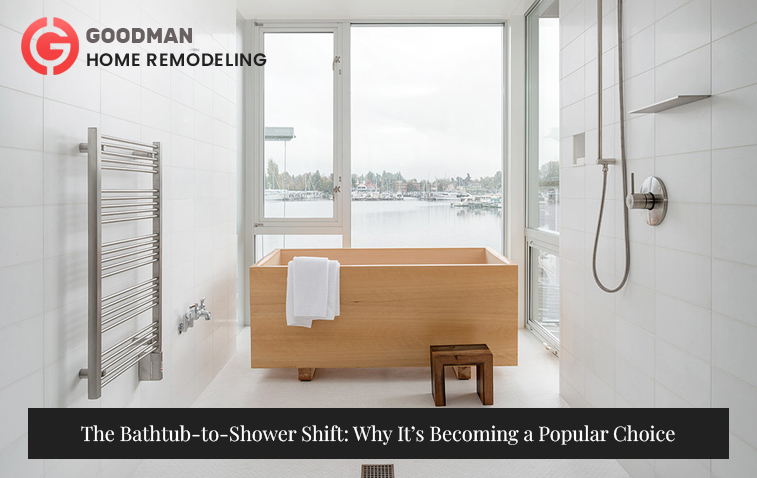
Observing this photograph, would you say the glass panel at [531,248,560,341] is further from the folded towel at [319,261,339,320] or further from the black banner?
the folded towel at [319,261,339,320]

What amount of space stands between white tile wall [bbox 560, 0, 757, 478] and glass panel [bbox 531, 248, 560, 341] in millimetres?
1167

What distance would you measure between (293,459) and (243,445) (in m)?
0.30

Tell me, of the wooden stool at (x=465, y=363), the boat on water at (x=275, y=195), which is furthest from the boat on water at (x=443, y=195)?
the wooden stool at (x=465, y=363)

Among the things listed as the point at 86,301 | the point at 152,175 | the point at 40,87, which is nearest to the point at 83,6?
the point at 40,87

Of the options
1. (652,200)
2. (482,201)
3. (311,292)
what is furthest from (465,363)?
(482,201)

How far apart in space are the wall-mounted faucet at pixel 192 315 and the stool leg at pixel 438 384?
1.26 meters

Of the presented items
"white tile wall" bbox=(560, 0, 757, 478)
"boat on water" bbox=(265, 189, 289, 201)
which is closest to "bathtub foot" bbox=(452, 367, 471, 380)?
"white tile wall" bbox=(560, 0, 757, 478)

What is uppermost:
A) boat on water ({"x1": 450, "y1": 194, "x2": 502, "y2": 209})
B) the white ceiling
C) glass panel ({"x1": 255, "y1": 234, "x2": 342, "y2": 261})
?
the white ceiling

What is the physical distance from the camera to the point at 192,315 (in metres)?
2.47

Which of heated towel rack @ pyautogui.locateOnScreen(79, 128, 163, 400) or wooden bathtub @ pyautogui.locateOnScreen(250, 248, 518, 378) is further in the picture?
wooden bathtub @ pyautogui.locateOnScreen(250, 248, 518, 378)

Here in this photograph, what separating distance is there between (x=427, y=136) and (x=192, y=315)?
245 centimetres

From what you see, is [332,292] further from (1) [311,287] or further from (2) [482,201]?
(2) [482,201]

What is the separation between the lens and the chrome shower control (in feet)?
5.45

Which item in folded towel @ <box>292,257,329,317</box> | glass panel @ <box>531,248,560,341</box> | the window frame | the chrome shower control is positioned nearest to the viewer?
the chrome shower control
